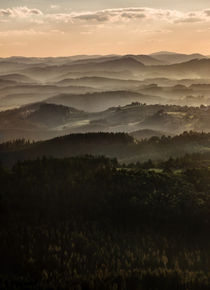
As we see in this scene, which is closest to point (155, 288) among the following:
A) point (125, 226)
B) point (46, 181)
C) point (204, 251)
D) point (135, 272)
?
point (135, 272)

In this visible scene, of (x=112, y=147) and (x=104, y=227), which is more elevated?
(x=104, y=227)

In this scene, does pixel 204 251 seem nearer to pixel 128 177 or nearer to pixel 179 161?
pixel 128 177

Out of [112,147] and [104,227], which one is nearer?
[104,227]

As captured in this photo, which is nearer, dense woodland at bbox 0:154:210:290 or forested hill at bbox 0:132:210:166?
dense woodland at bbox 0:154:210:290

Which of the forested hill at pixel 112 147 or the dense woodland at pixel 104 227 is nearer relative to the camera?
the dense woodland at pixel 104 227
